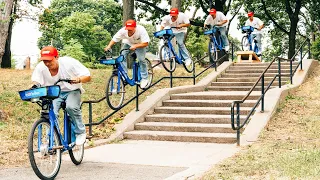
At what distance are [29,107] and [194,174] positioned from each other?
7008 mm

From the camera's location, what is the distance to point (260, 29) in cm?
1981

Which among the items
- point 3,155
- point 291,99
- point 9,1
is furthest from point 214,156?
point 9,1

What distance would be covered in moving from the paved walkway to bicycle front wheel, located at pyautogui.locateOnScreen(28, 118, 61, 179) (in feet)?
0.94

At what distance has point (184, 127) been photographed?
36.5 ft

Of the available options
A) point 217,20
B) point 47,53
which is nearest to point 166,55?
point 217,20

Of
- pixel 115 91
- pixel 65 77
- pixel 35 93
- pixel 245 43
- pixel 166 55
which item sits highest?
pixel 245 43

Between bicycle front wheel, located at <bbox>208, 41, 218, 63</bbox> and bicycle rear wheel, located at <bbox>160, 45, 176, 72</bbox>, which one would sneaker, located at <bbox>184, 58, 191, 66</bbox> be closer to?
bicycle rear wheel, located at <bbox>160, 45, 176, 72</bbox>

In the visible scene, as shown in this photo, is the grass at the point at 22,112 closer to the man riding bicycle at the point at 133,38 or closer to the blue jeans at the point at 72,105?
the blue jeans at the point at 72,105

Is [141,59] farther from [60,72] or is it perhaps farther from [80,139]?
[60,72]

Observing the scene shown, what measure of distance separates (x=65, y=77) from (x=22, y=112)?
547 centimetres

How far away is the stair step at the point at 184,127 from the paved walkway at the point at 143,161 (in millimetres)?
796

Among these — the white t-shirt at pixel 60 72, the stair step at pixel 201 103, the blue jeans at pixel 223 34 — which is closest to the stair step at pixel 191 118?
the stair step at pixel 201 103

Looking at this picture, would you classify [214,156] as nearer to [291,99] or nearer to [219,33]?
[291,99]

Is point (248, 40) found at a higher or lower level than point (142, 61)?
higher
